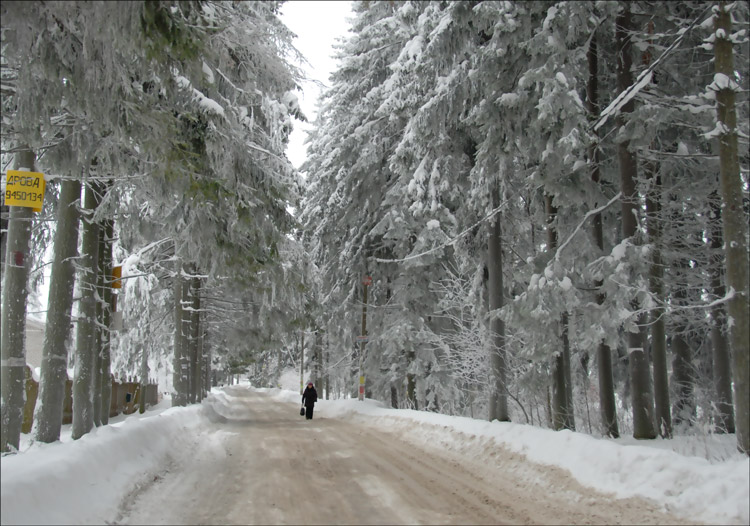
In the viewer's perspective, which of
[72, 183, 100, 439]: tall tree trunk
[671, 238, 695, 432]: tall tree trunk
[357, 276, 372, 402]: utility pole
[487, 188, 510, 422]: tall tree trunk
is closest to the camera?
[72, 183, 100, 439]: tall tree trunk

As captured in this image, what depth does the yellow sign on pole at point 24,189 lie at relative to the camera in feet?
22.5

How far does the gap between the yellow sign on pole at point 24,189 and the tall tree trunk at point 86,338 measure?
2236 millimetres

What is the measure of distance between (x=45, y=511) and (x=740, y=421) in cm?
764

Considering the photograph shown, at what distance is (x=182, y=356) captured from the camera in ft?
60.9

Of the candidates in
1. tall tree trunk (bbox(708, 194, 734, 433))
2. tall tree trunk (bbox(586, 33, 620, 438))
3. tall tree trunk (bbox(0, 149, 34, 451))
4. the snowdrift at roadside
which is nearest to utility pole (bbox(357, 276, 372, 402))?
the snowdrift at roadside

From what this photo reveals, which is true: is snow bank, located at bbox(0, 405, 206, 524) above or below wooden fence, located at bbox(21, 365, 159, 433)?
above

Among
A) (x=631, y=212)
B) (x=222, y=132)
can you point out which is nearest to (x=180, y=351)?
(x=222, y=132)

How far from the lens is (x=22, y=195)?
6906 millimetres

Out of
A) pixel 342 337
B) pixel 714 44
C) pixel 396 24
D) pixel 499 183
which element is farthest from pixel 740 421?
pixel 342 337

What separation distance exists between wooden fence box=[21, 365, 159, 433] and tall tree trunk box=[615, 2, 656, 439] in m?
14.2

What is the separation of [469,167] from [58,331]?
32.8 ft

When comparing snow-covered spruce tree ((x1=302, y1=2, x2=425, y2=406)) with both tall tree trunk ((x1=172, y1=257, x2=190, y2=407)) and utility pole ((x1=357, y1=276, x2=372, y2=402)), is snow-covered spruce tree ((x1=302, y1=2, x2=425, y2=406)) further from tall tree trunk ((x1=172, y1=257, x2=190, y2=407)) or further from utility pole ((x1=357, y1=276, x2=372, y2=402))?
tall tree trunk ((x1=172, y1=257, x2=190, y2=407))

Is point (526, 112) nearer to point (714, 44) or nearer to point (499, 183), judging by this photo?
point (499, 183)

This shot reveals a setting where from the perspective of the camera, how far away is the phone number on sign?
6.83m
